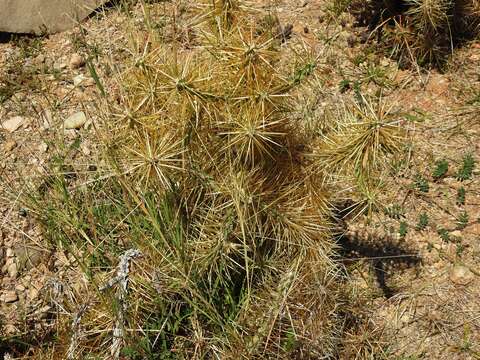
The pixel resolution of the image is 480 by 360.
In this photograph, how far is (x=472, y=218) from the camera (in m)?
2.96

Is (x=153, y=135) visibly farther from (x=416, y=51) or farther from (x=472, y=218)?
(x=416, y=51)

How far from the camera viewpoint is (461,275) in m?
2.77

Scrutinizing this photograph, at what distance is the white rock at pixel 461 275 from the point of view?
275cm

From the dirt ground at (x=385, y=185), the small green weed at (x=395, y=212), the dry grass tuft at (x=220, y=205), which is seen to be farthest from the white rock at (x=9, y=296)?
the small green weed at (x=395, y=212)

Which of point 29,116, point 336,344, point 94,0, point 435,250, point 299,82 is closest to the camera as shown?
point 299,82

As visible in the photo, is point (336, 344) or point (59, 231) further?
point (59, 231)

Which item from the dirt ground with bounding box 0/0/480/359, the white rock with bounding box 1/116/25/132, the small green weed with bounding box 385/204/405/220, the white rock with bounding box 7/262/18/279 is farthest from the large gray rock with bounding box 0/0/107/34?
the small green weed with bounding box 385/204/405/220

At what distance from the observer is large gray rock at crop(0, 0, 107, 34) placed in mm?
3838

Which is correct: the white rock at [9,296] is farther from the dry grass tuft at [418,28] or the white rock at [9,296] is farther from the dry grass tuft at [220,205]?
the dry grass tuft at [418,28]

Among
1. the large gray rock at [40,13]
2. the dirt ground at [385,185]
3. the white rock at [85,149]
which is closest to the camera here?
the dirt ground at [385,185]

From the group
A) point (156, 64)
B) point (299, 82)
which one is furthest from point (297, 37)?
point (156, 64)

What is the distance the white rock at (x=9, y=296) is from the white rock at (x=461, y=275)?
1.88 meters

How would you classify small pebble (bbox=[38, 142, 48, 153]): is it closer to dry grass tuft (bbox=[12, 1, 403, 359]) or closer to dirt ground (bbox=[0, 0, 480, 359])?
dirt ground (bbox=[0, 0, 480, 359])

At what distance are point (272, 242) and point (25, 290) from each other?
1.15 meters
